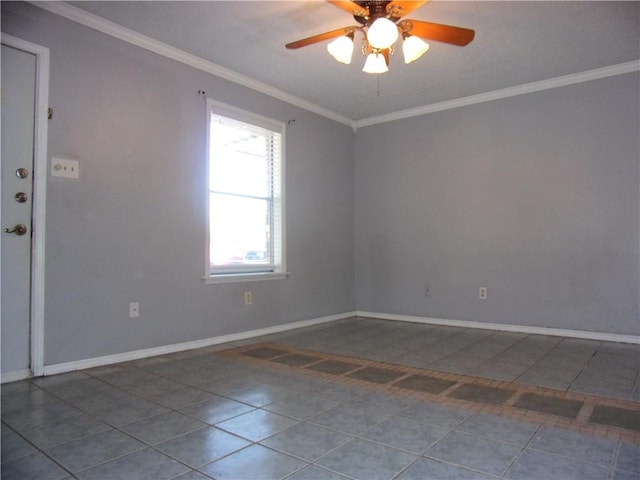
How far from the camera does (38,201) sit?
2.65 meters

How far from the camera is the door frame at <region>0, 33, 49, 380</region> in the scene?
8.56 feet

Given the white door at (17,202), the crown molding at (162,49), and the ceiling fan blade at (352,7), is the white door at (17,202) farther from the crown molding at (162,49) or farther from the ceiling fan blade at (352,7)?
the ceiling fan blade at (352,7)

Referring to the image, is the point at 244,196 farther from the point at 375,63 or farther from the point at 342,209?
the point at 375,63

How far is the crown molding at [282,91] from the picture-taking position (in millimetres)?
2857

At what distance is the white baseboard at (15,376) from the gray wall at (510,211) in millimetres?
3479

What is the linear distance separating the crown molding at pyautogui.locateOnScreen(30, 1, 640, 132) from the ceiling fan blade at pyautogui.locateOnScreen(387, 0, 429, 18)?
1.77 meters

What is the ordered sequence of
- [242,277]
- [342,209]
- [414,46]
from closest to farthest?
[414,46], [242,277], [342,209]

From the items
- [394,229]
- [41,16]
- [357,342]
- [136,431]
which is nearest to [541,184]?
[394,229]

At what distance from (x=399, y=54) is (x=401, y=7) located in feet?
3.48

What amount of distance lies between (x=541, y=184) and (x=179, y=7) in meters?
3.45

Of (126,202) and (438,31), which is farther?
(126,202)

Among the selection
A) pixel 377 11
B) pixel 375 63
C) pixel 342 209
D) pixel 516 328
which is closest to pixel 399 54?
pixel 375 63

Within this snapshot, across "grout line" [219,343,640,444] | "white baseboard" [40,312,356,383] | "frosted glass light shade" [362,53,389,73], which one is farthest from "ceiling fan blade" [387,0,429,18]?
"white baseboard" [40,312,356,383]

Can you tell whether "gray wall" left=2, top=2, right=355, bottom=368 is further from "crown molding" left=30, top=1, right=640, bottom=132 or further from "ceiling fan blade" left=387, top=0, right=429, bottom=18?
"ceiling fan blade" left=387, top=0, right=429, bottom=18
